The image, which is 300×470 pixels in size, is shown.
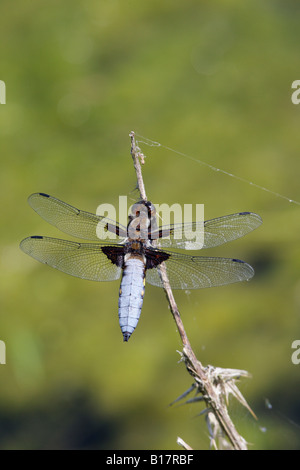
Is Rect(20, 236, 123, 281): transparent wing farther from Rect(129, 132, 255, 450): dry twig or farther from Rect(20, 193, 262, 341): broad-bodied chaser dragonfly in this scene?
Rect(129, 132, 255, 450): dry twig

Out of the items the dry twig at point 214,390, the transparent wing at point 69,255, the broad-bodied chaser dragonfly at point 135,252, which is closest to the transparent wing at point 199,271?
the broad-bodied chaser dragonfly at point 135,252

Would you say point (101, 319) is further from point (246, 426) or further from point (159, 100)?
point (159, 100)

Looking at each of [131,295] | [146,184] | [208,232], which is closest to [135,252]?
[131,295]

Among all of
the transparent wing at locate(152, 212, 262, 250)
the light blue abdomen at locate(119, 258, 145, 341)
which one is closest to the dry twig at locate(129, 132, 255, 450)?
the light blue abdomen at locate(119, 258, 145, 341)

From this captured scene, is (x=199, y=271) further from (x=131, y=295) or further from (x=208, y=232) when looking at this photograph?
(x=131, y=295)

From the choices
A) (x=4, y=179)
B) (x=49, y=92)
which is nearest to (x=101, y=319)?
(x=4, y=179)

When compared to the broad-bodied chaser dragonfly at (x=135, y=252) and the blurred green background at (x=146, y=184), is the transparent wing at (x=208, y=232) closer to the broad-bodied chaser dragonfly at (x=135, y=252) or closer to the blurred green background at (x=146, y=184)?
the broad-bodied chaser dragonfly at (x=135, y=252)
